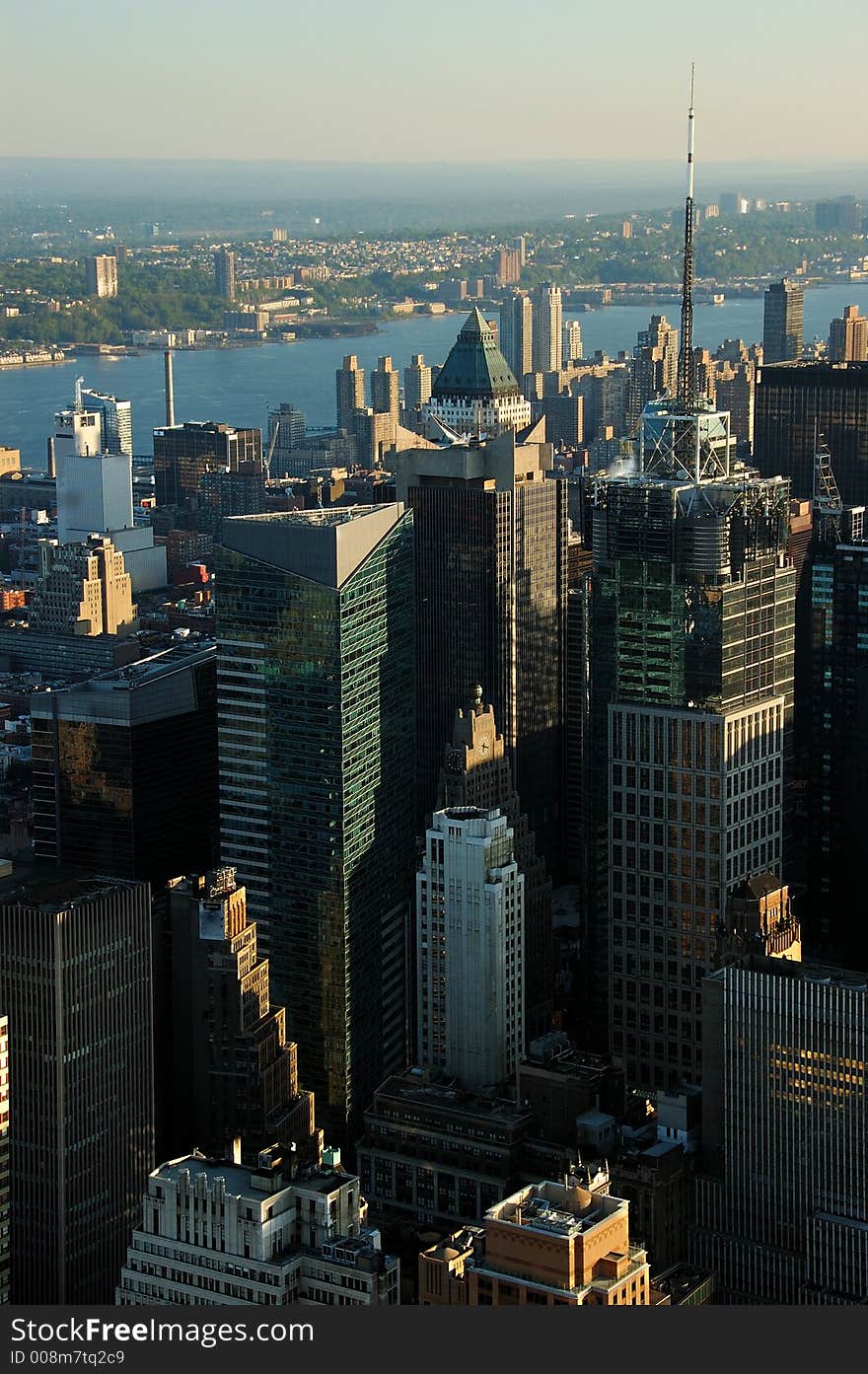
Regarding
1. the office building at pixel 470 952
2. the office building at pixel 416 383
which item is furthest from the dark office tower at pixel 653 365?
the office building at pixel 470 952

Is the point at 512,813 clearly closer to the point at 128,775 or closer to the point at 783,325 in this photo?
the point at 128,775

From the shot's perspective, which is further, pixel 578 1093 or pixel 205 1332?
pixel 578 1093

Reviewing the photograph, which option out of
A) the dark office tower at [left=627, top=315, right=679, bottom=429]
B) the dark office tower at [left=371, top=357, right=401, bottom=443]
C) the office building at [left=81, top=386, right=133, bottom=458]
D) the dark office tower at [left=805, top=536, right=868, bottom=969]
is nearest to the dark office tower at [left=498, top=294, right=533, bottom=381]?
the dark office tower at [left=371, top=357, right=401, bottom=443]

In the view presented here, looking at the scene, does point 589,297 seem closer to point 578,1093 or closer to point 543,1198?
point 578,1093

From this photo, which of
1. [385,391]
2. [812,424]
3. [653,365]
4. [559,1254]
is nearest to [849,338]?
[653,365]

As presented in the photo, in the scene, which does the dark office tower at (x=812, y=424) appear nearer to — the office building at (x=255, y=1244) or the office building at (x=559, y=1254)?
the office building at (x=255, y=1244)

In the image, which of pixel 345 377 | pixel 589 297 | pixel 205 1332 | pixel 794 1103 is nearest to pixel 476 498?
pixel 794 1103

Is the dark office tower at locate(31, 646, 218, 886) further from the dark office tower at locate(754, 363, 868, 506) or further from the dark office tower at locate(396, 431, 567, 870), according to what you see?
the dark office tower at locate(754, 363, 868, 506)
